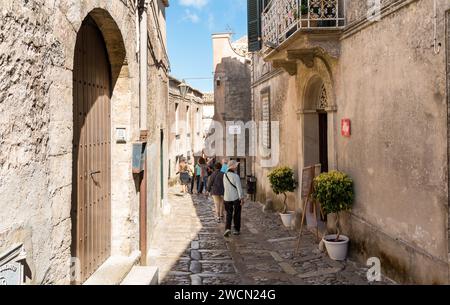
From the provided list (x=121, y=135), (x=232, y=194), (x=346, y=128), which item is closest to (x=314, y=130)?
(x=346, y=128)

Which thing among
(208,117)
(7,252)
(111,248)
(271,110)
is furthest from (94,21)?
(208,117)

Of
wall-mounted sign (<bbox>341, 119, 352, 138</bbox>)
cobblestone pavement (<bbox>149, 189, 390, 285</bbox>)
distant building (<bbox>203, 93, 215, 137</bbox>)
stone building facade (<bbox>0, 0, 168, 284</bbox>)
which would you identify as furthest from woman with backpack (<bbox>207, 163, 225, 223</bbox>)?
distant building (<bbox>203, 93, 215, 137</bbox>)

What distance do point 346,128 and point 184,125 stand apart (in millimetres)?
16300

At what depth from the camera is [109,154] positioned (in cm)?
539

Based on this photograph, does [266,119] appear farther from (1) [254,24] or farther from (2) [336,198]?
(2) [336,198]

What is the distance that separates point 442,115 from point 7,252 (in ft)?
14.8

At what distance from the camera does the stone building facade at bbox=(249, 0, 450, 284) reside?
16.6ft

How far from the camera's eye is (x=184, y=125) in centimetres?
2345

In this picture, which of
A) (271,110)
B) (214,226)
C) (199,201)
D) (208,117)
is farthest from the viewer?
(208,117)

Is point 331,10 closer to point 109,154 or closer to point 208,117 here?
point 109,154

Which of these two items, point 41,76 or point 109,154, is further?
point 109,154

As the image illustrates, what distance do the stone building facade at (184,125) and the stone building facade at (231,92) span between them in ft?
6.37

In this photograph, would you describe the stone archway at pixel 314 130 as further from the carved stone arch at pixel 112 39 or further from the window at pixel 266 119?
the carved stone arch at pixel 112 39
